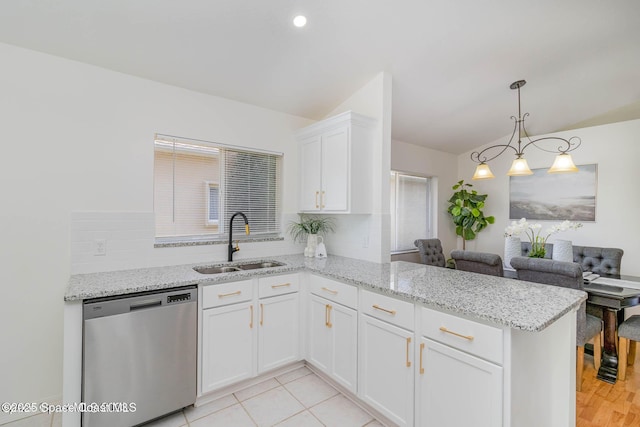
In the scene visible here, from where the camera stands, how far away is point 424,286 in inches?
71.9

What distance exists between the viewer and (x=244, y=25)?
1.99 m

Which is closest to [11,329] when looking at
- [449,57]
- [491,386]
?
[491,386]

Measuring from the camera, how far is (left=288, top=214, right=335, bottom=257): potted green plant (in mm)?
3158

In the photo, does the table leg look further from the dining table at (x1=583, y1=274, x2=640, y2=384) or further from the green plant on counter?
the green plant on counter

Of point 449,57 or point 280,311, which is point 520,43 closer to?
point 449,57

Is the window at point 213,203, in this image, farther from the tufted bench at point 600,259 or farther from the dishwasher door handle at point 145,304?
the tufted bench at point 600,259

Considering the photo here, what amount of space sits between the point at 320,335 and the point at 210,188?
1660 millimetres

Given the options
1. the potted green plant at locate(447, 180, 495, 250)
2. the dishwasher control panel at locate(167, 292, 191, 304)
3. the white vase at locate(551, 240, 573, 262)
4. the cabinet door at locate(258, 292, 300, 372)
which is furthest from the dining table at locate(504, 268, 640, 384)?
the dishwasher control panel at locate(167, 292, 191, 304)

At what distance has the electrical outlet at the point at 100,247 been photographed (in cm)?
220

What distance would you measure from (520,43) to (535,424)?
265cm

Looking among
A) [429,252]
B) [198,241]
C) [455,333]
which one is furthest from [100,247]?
[429,252]

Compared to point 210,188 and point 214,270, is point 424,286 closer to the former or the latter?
point 214,270

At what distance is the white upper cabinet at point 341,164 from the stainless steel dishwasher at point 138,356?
1.42 meters

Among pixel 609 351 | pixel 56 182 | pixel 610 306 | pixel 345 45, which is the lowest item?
pixel 609 351
